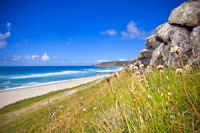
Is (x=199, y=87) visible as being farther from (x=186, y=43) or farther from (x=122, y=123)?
(x=186, y=43)

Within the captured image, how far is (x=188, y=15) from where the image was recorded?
6.18 m

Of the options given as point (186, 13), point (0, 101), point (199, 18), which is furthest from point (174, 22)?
point (0, 101)

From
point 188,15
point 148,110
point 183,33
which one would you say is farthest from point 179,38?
point 148,110

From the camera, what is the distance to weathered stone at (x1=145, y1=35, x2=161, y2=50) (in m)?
8.67

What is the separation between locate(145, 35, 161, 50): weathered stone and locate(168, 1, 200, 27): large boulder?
6.21 feet

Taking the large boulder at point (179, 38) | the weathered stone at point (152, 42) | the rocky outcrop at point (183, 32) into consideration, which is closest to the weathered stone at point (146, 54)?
the weathered stone at point (152, 42)

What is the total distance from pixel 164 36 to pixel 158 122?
744cm

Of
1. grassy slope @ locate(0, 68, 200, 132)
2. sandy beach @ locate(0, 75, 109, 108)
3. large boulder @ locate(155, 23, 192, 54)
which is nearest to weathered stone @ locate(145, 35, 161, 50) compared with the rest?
large boulder @ locate(155, 23, 192, 54)

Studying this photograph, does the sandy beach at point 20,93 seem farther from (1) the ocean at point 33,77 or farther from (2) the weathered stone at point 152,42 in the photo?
(2) the weathered stone at point 152,42

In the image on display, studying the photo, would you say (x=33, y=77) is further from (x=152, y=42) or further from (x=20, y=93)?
(x=152, y=42)

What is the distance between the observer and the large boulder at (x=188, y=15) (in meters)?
5.85

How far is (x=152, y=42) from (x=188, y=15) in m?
3.02

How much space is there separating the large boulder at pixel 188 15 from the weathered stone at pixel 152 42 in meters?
1.89

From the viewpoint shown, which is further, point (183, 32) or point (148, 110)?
point (183, 32)
